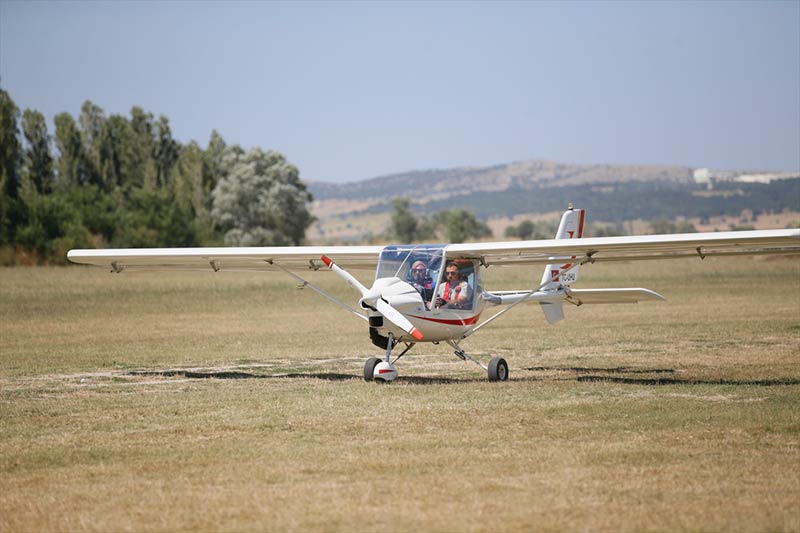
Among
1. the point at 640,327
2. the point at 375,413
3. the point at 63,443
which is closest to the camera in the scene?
the point at 63,443

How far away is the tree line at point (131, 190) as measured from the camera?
58594 millimetres

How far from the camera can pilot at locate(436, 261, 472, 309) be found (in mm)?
14570

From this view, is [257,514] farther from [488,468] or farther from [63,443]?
[63,443]

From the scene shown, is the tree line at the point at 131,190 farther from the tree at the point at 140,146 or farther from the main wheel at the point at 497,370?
the main wheel at the point at 497,370

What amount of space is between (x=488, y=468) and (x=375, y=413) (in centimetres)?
309

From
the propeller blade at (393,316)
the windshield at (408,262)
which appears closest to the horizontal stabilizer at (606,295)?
the windshield at (408,262)

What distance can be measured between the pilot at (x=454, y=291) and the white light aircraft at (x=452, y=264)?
0.01m

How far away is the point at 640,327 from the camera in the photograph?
24.0 m

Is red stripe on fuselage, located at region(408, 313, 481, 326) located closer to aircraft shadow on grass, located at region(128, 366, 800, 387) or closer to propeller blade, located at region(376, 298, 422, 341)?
propeller blade, located at region(376, 298, 422, 341)

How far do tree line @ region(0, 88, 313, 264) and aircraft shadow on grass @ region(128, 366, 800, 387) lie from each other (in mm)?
43652

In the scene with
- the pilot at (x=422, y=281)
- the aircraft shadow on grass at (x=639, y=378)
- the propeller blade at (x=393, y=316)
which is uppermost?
the pilot at (x=422, y=281)

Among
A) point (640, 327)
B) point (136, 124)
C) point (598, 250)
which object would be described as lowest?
point (640, 327)

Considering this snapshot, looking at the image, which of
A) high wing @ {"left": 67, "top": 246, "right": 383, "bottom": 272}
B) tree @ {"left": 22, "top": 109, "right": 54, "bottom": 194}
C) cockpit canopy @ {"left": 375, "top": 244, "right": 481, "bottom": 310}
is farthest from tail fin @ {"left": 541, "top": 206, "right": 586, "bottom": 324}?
tree @ {"left": 22, "top": 109, "right": 54, "bottom": 194}

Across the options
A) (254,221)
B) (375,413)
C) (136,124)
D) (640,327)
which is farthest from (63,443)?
(136,124)
